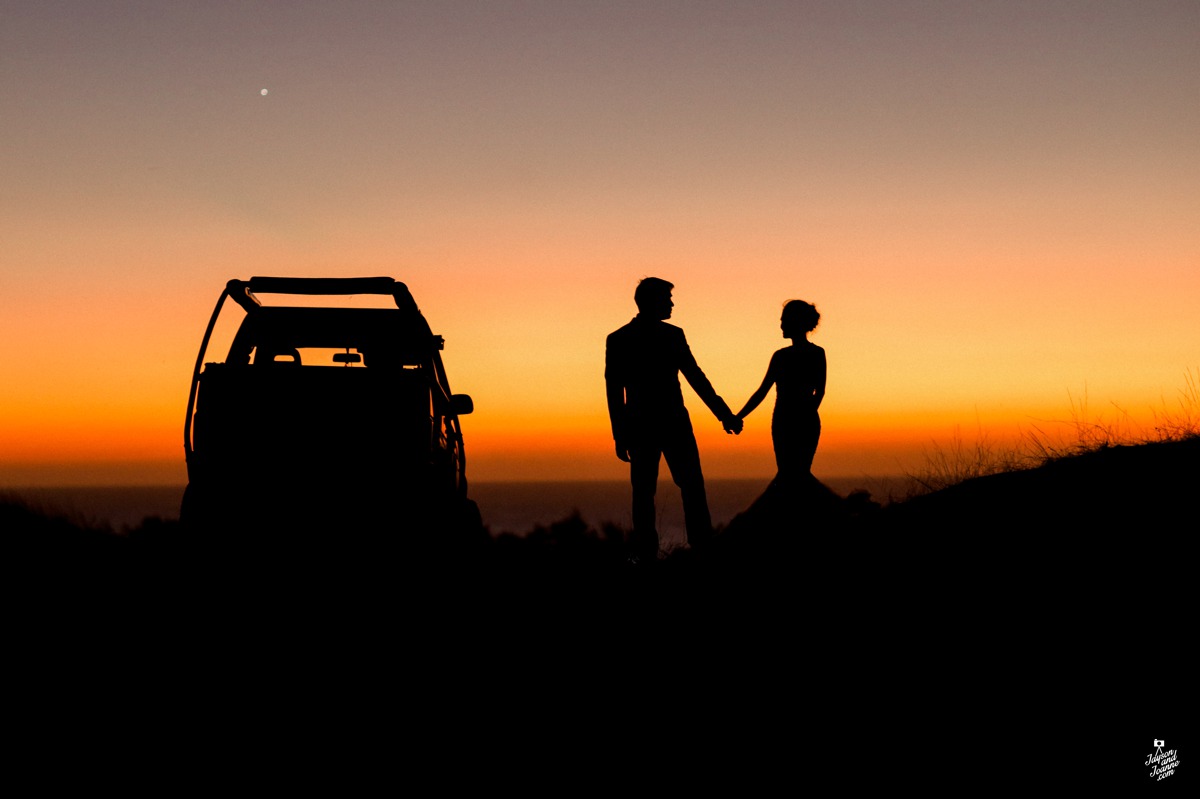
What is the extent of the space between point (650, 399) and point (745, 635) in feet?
9.73

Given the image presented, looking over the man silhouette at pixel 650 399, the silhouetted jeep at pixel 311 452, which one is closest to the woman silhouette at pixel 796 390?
the man silhouette at pixel 650 399

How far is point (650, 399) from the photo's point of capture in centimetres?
1012

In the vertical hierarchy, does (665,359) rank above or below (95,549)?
above

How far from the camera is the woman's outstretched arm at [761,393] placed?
10.9 m

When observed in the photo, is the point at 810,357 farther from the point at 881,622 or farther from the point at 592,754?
the point at 592,754

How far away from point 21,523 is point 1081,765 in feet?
32.5

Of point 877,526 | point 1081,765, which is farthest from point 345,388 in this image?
point 1081,765

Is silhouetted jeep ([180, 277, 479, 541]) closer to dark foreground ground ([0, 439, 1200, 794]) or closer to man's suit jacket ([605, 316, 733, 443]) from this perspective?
dark foreground ground ([0, 439, 1200, 794])

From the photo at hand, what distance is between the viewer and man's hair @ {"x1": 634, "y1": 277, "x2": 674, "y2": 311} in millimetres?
10023

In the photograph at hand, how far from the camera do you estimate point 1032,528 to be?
28.8 feet

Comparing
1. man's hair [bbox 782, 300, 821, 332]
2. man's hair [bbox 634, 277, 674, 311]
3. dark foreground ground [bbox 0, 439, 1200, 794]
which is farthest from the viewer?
man's hair [bbox 782, 300, 821, 332]

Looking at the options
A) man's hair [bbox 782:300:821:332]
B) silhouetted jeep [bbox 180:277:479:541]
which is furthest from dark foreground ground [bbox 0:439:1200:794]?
man's hair [bbox 782:300:821:332]

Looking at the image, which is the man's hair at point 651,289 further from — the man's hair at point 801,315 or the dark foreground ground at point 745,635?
the dark foreground ground at point 745,635

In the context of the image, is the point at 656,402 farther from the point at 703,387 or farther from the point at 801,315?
the point at 801,315
